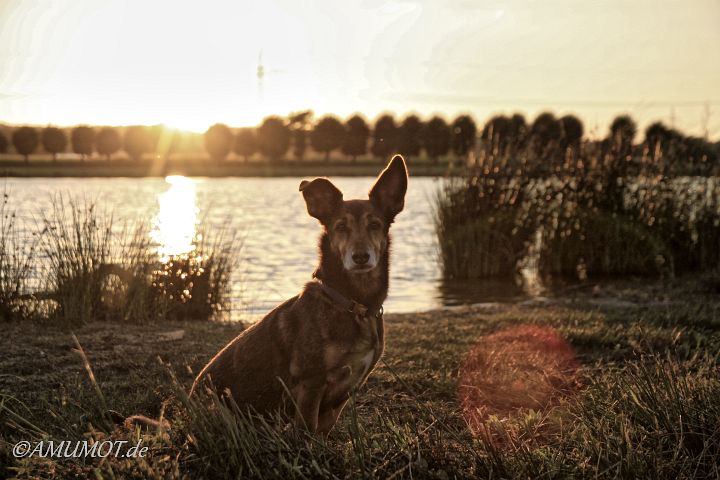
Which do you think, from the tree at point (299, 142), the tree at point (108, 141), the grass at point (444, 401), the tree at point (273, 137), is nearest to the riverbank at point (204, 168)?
the tree at point (273, 137)

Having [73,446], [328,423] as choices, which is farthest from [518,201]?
[73,446]

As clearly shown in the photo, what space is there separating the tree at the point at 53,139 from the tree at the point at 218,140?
20617mm

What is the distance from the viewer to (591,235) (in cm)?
1570

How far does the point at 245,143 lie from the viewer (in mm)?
106000

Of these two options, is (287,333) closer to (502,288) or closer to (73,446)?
(73,446)

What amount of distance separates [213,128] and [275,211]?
73999 mm

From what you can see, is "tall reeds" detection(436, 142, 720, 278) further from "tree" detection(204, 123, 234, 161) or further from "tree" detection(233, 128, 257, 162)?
"tree" detection(204, 123, 234, 161)

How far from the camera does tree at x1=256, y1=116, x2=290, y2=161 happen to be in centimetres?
10312

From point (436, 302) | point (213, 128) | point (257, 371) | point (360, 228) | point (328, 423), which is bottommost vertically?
point (436, 302)

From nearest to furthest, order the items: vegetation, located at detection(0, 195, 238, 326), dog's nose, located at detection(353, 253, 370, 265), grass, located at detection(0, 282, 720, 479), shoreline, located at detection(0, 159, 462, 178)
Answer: grass, located at detection(0, 282, 720, 479) → dog's nose, located at detection(353, 253, 370, 265) → vegetation, located at detection(0, 195, 238, 326) → shoreline, located at detection(0, 159, 462, 178)

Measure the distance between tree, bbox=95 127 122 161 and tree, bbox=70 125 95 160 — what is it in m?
1.30

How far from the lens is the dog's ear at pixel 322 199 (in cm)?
514

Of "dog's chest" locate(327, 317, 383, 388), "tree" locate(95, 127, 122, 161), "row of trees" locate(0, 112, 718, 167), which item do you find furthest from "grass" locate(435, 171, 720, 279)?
"tree" locate(95, 127, 122, 161)

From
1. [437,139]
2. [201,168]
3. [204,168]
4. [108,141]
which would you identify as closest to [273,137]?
[204,168]
